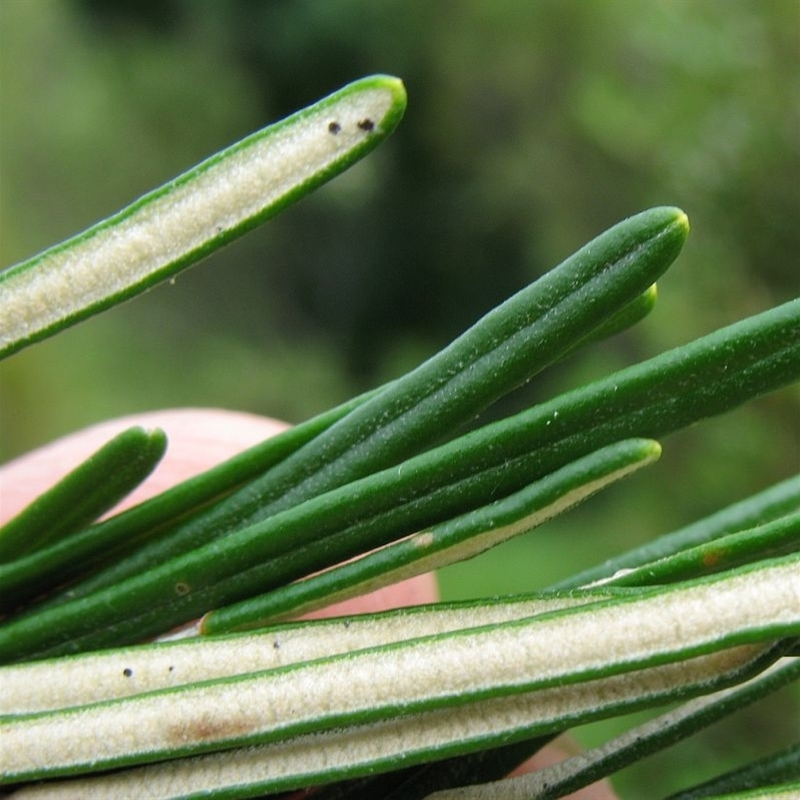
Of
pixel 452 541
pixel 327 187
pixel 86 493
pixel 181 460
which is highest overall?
pixel 327 187

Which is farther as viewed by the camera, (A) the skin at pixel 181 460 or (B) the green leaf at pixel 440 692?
(A) the skin at pixel 181 460

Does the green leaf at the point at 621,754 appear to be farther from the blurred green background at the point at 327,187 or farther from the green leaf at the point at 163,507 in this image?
the blurred green background at the point at 327,187

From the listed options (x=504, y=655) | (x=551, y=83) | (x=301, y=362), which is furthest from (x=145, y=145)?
(x=504, y=655)

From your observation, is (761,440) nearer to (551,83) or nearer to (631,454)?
(631,454)

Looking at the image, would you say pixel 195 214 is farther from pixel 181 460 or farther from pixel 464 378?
pixel 181 460

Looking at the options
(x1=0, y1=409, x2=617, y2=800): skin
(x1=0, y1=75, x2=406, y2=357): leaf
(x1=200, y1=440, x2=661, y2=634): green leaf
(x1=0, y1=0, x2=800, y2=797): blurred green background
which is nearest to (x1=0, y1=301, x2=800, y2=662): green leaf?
(x1=200, y1=440, x2=661, y2=634): green leaf

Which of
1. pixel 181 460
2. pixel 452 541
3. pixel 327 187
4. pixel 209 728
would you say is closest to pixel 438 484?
pixel 452 541

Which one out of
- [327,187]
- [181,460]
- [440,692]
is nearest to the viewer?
[440,692]

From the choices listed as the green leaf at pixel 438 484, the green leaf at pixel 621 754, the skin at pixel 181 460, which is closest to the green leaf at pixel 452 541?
the green leaf at pixel 438 484
